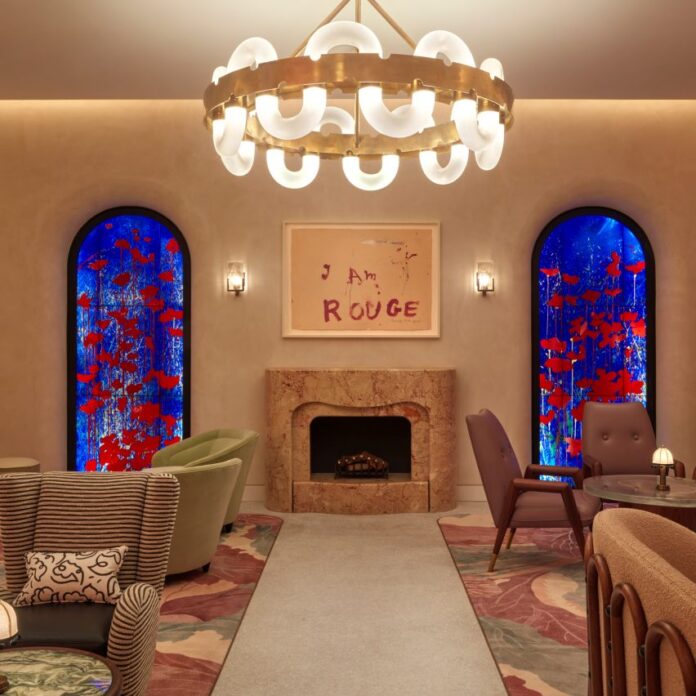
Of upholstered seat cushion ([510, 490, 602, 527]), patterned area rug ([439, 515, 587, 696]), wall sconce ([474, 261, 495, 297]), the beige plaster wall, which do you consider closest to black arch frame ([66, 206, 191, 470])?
the beige plaster wall

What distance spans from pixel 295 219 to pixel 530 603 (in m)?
3.99

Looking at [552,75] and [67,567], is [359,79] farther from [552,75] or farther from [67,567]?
[552,75]

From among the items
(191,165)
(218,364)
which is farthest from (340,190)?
(218,364)

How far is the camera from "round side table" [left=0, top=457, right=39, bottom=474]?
19.8 ft

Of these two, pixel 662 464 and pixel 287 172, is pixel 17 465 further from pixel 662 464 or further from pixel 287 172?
pixel 662 464

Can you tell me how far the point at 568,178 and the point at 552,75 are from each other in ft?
3.68

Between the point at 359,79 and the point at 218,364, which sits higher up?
the point at 359,79

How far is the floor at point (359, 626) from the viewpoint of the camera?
126 inches

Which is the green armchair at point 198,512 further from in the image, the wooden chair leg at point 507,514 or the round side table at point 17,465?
the round side table at point 17,465

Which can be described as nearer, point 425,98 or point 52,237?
point 425,98

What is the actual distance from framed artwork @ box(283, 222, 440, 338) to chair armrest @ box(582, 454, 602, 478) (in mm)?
1791

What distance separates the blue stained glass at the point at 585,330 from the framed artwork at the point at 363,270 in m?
1.12

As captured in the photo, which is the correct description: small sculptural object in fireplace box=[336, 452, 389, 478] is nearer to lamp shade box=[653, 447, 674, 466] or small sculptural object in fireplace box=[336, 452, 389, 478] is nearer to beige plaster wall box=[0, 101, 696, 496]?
beige plaster wall box=[0, 101, 696, 496]

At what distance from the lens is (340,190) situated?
677 centimetres
